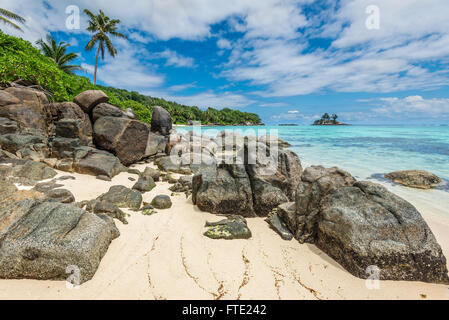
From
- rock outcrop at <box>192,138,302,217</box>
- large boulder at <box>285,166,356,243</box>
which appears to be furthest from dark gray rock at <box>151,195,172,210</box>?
large boulder at <box>285,166,356,243</box>

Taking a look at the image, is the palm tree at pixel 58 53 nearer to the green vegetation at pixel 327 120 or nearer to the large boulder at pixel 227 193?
the large boulder at pixel 227 193

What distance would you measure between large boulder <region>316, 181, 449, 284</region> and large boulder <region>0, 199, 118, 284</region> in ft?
13.8

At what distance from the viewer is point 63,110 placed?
9.81 metres

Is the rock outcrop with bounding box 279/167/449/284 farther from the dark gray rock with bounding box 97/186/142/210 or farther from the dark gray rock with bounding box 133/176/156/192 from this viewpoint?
the dark gray rock with bounding box 133/176/156/192

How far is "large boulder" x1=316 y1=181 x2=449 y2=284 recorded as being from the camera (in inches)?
124

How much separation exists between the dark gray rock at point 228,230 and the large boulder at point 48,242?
210 cm

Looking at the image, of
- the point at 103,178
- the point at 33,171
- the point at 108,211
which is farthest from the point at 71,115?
the point at 108,211

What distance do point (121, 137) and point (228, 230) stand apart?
798cm

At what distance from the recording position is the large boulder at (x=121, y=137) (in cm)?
964

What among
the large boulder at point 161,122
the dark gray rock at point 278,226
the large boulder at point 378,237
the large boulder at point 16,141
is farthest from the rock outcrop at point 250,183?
the large boulder at point 161,122
